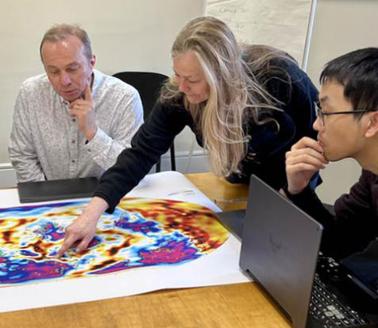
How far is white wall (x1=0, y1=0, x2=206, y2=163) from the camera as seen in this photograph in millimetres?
2803

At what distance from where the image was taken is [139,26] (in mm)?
3008

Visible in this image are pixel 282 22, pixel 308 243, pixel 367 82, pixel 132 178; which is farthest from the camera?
pixel 282 22

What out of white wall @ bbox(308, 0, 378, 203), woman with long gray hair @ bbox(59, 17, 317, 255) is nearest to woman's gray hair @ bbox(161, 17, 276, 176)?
woman with long gray hair @ bbox(59, 17, 317, 255)

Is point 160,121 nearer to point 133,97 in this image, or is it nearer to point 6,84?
point 133,97

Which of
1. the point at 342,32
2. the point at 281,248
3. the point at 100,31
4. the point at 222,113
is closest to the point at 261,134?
the point at 222,113

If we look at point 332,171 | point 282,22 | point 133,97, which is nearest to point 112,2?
point 282,22

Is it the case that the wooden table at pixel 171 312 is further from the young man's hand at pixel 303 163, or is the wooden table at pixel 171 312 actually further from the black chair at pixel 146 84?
the black chair at pixel 146 84

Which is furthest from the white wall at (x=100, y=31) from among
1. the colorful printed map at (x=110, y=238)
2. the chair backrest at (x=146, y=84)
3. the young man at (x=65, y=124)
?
the colorful printed map at (x=110, y=238)

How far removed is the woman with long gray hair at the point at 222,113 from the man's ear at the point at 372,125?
409 mm

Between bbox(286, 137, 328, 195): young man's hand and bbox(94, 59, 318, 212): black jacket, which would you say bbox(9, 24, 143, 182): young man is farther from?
bbox(286, 137, 328, 195): young man's hand

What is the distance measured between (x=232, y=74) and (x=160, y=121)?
0.30m

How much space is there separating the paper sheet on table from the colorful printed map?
24mm

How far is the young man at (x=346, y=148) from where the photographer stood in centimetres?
103

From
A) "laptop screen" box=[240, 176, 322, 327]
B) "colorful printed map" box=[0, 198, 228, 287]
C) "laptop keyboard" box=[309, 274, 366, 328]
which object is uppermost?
"laptop screen" box=[240, 176, 322, 327]
